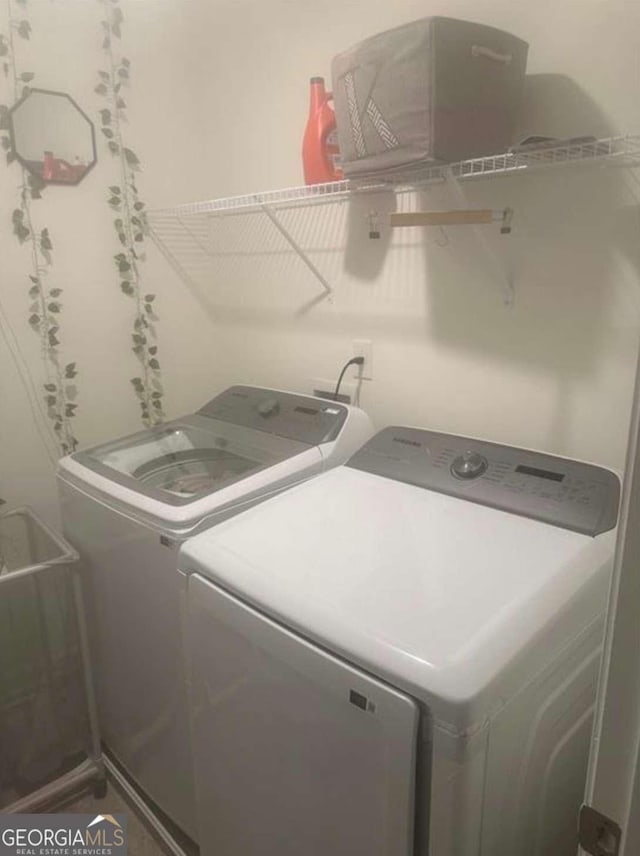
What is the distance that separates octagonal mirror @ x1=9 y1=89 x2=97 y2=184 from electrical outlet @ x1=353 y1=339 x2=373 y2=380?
3.63ft

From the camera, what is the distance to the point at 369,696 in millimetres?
807

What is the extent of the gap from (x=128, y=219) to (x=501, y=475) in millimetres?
1622

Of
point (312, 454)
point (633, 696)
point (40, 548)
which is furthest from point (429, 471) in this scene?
point (40, 548)

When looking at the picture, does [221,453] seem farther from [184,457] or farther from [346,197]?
[346,197]

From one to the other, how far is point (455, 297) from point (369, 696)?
3.61ft

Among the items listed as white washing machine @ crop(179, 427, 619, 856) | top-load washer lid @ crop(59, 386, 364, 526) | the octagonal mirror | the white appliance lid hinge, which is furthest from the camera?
the octagonal mirror

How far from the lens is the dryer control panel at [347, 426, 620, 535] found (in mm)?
1143

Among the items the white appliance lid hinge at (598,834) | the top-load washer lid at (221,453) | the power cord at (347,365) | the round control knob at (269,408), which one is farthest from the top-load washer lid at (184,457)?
the white appliance lid hinge at (598,834)

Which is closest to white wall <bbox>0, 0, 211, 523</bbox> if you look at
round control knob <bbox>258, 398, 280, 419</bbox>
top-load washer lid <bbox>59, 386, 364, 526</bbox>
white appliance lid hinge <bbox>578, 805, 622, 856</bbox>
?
top-load washer lid <bbox>59, 386, 364, 526</bbox>

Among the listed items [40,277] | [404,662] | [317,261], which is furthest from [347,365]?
[404,662]

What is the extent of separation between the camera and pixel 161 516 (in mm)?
1267

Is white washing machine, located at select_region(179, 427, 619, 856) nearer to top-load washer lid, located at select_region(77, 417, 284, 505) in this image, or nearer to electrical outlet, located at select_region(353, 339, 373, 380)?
top-load washer lid, located at select_region(77, 417, 284, 505)

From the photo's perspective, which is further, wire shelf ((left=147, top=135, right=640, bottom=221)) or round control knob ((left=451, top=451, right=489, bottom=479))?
round control knob ((left=451, top=451, right=489, bottom=479))

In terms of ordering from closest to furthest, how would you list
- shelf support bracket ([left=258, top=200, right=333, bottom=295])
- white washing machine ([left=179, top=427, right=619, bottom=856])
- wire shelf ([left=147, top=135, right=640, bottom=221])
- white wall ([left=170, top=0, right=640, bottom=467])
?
white washing machine ([left=179, top=427, right=619, bottom=856]) < wire shelf ([left=147, top=135, right=640, bottom=221]) < white wall ([left=170, top=0, right=640, bottom=467]) < shelf support bracket ([left=258, top=200, right=333, bottom=295])
